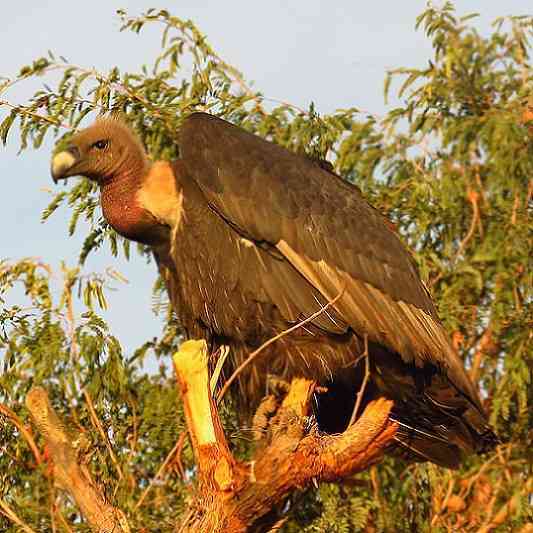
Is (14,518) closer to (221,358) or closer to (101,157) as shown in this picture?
(221,358)

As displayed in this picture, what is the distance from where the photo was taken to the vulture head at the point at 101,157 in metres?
6.84

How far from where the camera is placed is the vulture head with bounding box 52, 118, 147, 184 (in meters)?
6.84

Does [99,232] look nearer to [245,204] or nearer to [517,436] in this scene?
[245,204]

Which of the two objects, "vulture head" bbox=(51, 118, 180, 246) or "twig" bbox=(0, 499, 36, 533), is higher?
"vulture head" bbox=(51, 118, 180, 246)

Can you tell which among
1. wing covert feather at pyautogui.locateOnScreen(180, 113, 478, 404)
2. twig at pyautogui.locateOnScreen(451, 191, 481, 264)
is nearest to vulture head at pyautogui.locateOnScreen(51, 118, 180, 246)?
wing covert feather at pyautogui.locateOnScreen(180, 113, 478, 404)

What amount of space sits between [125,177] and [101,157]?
0.19 metres

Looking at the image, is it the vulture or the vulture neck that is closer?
the vulture

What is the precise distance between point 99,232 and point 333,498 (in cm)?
224

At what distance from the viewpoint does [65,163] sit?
22.4ft

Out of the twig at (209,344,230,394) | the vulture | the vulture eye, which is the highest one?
the vulture eye

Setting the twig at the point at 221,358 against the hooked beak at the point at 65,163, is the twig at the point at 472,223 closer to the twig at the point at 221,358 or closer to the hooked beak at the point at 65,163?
the twig at the point at 221,358

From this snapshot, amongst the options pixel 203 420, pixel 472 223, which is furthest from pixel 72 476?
pixel 472 223

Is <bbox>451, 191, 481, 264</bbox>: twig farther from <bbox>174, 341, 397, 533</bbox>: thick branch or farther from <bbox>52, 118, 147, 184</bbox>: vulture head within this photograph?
<bbox>174, 341, 397, 533</bbox>: thick branch

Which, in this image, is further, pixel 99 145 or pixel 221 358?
pixel 99 145
